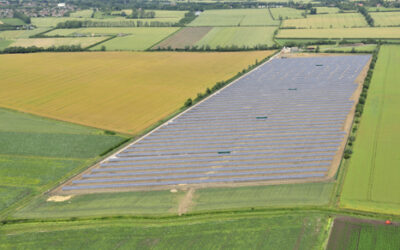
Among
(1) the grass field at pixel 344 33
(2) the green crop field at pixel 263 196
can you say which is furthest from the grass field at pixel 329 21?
(2) the green crop field at pixel 263 196

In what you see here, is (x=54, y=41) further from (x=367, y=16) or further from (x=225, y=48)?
(x=367, y=16)

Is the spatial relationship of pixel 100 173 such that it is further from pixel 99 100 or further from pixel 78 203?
pixel 99 100

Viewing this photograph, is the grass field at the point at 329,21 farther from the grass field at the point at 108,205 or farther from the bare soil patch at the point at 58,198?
the bare soil patch at the point at 58,198

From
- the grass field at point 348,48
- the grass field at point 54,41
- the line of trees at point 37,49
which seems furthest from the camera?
the grass field at point 54,41

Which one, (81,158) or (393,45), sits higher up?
(393,45)

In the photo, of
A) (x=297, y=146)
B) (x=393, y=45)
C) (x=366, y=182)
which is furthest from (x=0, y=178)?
(x=393, y=45)

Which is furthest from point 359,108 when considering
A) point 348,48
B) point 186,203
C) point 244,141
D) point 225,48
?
point 225,48
